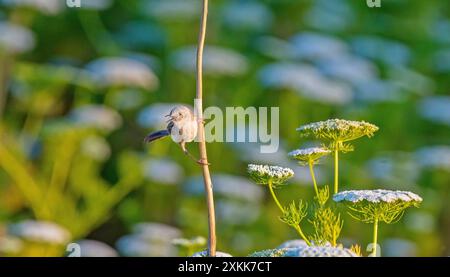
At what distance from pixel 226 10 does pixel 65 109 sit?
0.47m

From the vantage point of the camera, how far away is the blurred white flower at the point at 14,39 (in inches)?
68.2

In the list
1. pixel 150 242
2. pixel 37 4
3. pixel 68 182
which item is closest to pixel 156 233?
pixel 150 242

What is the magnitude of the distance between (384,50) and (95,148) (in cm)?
77

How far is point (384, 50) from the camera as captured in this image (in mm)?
1988

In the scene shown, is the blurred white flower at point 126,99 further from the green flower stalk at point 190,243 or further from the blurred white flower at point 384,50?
the green flower stalk at point 190,243

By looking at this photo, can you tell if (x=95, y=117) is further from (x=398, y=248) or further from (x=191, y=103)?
(x=398, y=248)

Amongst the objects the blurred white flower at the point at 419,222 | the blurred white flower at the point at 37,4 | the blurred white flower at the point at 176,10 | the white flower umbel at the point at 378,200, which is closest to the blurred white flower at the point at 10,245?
the blurred white flower at the point at 37,4

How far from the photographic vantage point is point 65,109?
198cm

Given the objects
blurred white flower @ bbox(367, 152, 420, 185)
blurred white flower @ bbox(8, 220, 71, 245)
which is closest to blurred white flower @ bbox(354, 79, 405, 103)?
blurred white flower @ bbox(367, 152, 420, 185)

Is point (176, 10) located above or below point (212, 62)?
above

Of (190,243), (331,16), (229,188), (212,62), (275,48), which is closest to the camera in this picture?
(190,243)

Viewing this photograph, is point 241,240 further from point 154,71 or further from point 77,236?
point 154,71
